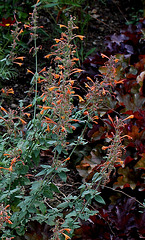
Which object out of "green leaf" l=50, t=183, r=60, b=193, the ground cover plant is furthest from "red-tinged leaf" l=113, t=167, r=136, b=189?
"green leaf" l=50, t=183, r=60, b=193

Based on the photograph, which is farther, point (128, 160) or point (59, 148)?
point (128, 160)

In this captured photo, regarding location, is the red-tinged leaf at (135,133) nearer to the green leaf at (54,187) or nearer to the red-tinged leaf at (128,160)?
the red-tinged leaf at (128,160)

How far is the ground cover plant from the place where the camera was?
6.13 ft

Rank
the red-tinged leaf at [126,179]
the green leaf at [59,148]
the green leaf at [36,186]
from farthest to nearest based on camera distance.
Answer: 1. the red-tinged leaf at [126,179]
2. the green leaf at [36,186]
3. the green leaf at [59,148]

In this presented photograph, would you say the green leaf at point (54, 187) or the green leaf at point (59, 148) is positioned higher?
the green leaf at point (59, 148)

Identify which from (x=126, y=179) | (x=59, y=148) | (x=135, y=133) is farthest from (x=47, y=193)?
(x=135, y=133)

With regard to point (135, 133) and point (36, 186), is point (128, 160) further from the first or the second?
point (36, 186)

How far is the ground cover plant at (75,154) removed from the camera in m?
1.87

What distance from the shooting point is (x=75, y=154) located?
3.41 metres

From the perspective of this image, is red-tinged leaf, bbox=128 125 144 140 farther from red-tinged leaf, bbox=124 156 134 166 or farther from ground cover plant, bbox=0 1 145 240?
red-tinged leaf, bbox=124 156 134 166

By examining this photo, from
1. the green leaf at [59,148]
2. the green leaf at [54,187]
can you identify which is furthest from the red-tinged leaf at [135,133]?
the green leaf at [59,148]

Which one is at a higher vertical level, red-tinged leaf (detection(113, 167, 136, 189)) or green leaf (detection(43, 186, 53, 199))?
green leaf (detection(43, 186, 53, 199))

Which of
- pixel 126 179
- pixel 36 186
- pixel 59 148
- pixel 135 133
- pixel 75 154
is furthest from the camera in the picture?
pixel 75 154

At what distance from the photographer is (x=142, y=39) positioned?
4441 millimetres
